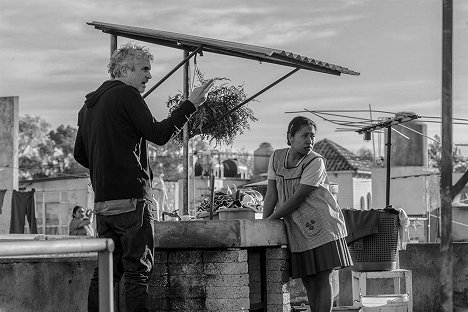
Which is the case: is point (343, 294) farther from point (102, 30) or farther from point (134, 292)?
point (134, 292)

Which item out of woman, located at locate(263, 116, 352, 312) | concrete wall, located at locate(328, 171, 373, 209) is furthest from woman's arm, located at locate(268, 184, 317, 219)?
concrete wall, located at locate(328, 171, 373, 209)

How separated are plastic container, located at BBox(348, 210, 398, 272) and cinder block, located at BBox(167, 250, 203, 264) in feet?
8.72

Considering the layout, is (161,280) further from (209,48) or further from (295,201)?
(209,48)

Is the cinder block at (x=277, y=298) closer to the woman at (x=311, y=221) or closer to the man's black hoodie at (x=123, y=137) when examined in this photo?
the woman at (x=311, y=221)

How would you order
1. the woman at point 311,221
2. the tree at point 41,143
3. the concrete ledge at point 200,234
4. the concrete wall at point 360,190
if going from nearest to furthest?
the concrete ledge at point 200,234 < the woman at point 311,221 < the concrete wall at point 360,190 < the tree at point 41,143

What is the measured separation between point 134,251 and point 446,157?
8.08ft

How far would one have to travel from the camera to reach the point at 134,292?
19.2 feet

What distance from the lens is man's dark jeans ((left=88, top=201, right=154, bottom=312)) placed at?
5824mm

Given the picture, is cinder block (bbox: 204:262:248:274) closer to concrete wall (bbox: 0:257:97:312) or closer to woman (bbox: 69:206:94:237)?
concrete wall (bbox: 0:257:97:312)

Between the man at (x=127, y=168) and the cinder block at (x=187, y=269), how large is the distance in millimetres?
615

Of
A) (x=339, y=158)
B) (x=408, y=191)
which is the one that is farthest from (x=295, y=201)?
(x=339, y=158)

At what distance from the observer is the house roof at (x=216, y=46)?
26.0 feet

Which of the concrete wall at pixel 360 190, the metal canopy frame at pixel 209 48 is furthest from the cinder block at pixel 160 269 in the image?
the concrete wall at pixel 360 190

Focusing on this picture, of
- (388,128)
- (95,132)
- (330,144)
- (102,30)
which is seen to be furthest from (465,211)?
(330,144)
